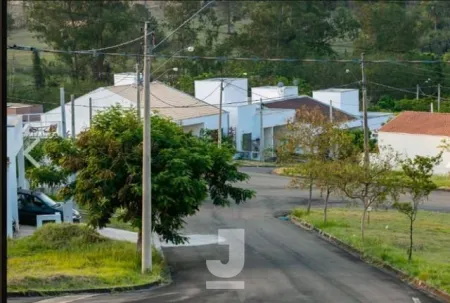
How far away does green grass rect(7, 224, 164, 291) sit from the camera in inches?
504

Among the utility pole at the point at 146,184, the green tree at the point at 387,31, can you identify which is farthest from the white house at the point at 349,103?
the utility pole at the point at 146,184

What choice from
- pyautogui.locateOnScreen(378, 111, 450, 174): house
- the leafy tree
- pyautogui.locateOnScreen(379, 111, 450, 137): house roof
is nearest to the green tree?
pyautogui.locateOnScreen(379, 111, 450, 137): house roof

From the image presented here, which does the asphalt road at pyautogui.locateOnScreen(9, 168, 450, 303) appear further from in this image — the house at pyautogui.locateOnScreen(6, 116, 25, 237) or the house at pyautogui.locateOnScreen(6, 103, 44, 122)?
the house at pyautogui.locateOnScreen(6, 103, 44, 122)

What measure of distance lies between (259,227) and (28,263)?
24.5 feet

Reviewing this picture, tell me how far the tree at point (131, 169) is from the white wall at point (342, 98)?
1157 inches

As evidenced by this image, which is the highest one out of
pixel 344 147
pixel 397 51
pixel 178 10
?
pixel 178 10

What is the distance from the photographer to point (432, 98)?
45.8 metres

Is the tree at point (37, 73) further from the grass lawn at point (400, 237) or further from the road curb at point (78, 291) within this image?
the road curb at point (78, 291)

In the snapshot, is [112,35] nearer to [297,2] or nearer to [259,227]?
[297,2]

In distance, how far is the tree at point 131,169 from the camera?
15.1m

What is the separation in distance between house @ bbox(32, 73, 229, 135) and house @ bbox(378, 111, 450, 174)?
25.4 feet

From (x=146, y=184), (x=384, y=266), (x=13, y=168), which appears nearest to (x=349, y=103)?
(x=13, y=168)

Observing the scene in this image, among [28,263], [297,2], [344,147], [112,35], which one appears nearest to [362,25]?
[297,2]

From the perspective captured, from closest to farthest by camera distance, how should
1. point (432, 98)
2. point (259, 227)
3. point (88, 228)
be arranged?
1. point (88, 228)
2. point (259, 227)
3. point (432, 98)
